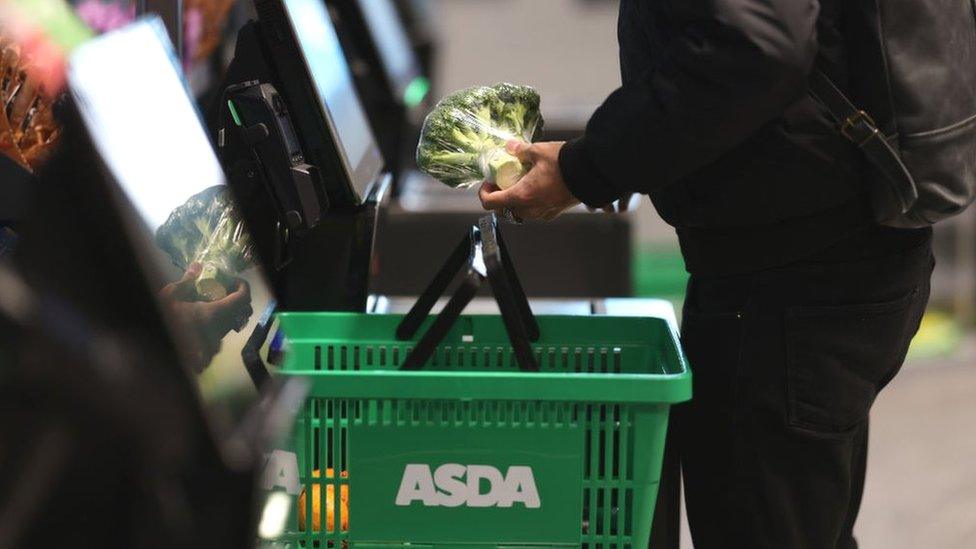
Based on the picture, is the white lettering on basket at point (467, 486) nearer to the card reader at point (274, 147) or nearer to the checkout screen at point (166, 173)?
the checkout screen at point (166, 173)

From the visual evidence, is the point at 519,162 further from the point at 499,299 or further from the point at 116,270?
the point at 116,270

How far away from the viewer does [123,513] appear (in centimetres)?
79

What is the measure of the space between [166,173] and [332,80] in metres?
0.75

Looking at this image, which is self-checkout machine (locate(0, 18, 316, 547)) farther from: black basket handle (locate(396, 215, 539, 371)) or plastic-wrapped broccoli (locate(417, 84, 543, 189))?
plastic-wrapped broccoli (locate(417, 84, 543, 189))

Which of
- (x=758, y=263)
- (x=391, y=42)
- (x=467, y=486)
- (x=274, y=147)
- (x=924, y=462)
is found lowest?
(x=924, y=462)

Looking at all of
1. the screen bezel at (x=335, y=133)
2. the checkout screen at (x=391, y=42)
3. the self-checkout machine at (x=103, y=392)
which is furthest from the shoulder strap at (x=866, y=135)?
the checkout screen at (x=391, y=42)

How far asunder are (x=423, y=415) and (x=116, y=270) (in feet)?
1.81

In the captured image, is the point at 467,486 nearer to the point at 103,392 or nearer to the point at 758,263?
the point at 758,263

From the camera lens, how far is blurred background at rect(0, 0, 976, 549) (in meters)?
2.56

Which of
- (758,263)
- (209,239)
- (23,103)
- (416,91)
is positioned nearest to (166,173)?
(209,239)

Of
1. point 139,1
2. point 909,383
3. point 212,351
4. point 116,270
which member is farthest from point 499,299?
point 909,383

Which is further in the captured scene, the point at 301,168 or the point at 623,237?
the point at 623,237

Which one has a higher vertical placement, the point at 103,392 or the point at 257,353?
the point at 103,392

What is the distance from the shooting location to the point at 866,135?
130cm
